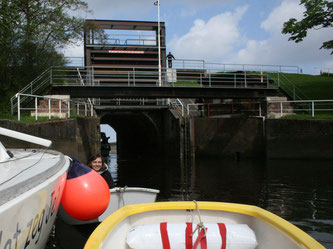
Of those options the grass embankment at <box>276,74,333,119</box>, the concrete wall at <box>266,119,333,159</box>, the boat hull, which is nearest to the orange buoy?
the boat hull

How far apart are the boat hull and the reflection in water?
423 cm

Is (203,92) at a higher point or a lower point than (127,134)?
higher

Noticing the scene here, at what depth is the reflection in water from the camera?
7242 mm

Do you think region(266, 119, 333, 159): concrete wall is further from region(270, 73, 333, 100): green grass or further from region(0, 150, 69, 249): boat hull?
region(0, 150, 69, 249): boat hull

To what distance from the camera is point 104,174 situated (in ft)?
22.0

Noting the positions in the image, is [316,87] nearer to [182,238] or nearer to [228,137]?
[228,137]

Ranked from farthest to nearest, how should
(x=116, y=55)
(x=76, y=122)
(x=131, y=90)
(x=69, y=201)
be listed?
A: (x=116, y=55)
(x=131, y=90)
(x=76, y=122)
(x=69, y=201)

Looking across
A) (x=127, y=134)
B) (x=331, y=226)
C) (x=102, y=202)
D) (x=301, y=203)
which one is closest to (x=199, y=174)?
(x=301, y=203)

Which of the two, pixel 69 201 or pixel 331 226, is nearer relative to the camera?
pixel 69 201

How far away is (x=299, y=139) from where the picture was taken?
17.8 meters

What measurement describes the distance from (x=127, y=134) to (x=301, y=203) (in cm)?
2965

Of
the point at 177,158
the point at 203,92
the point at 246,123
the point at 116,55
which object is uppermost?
the point at 116,55

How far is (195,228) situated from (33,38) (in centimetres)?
2083

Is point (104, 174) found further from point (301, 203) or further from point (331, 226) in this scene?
point (301, 203)
